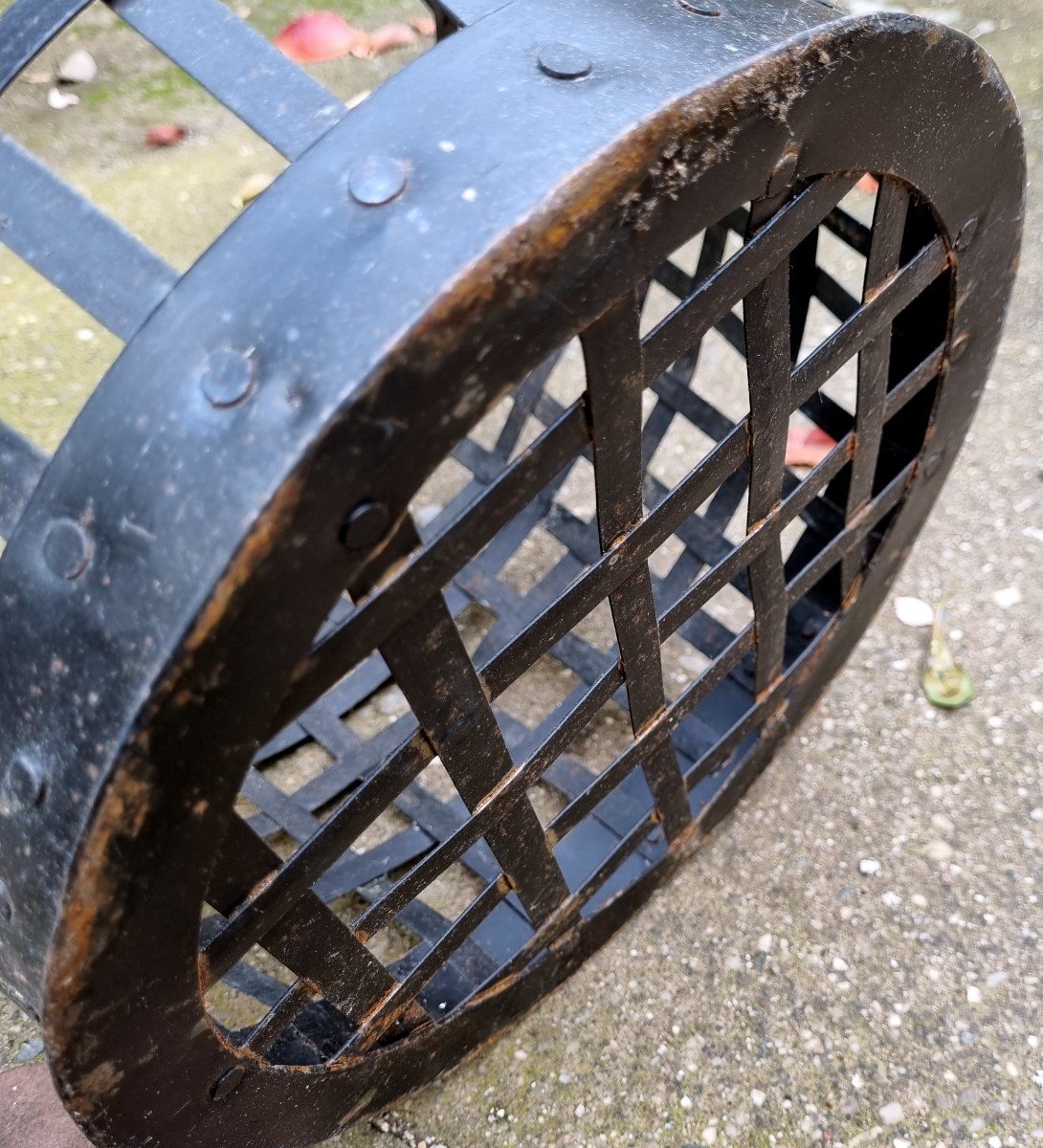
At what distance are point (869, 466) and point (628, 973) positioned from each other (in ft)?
2.36

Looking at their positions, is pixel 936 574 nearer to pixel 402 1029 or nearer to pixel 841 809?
pixel 841 809

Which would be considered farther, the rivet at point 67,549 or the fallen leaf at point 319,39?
the fallen leaf at point 319,39

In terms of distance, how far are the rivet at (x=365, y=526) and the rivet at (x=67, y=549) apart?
146 mm

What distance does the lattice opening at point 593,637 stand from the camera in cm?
75

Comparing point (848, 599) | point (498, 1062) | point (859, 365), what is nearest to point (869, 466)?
point (859, 365)

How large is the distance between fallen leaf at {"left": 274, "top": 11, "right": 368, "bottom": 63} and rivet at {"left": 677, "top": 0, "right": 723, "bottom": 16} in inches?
95.8

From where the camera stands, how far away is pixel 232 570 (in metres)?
0.56

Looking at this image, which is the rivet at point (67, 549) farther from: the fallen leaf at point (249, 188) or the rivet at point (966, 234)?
the fallen leaf at point (249, 188)

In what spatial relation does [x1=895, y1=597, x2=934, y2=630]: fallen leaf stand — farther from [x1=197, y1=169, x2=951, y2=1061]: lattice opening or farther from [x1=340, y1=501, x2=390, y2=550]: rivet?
[x1=340, y1=501, x2=390, y2=550]: rivet

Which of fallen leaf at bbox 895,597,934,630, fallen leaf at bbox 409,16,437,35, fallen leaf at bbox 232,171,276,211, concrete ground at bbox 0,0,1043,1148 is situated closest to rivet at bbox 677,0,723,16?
concrete ground at bbox 0,0,1043,1148

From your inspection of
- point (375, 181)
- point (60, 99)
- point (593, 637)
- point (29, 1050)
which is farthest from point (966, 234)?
point (60, 99)

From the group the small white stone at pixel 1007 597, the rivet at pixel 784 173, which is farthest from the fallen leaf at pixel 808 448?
the rivet at pixel 784 173

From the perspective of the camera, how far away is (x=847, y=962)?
4.49 feet

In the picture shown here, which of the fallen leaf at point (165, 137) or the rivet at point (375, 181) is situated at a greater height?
the rivet at point (375, 181)
